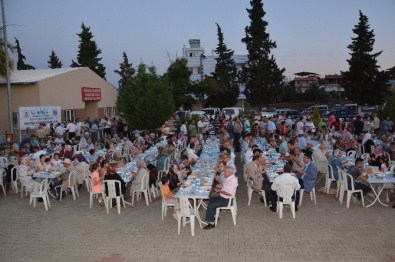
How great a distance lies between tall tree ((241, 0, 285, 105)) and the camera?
48125 millimetres

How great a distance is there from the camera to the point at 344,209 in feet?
33.3

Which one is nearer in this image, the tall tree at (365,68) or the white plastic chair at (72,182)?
the white plastic chair at (72,182)

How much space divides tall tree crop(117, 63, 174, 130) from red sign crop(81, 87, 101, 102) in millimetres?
6612

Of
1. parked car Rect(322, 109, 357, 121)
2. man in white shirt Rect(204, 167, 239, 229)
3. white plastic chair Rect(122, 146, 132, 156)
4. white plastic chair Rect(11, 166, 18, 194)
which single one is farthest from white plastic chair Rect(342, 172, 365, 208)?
parked car Rect(322, 109, 357, 121)

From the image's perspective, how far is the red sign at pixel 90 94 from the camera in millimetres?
31734

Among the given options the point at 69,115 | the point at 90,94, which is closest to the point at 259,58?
the point at 90,94

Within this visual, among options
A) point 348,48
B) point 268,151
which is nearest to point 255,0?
point 348,48

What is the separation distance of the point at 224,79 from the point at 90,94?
916 inches

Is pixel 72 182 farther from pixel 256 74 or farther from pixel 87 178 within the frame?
pixel 256 74

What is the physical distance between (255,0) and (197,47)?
912 inches

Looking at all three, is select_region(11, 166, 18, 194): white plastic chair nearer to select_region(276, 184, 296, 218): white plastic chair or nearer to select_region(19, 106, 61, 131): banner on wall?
select_region(276, 184, 296, 218): white plastic chair

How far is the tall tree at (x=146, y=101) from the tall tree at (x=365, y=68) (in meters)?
28.1

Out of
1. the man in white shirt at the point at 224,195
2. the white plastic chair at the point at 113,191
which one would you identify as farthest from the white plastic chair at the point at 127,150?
the man in white shirt at the point at 224,195

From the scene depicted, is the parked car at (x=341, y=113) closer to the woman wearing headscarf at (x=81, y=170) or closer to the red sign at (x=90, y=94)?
the red sign at (x=90, y=94)
